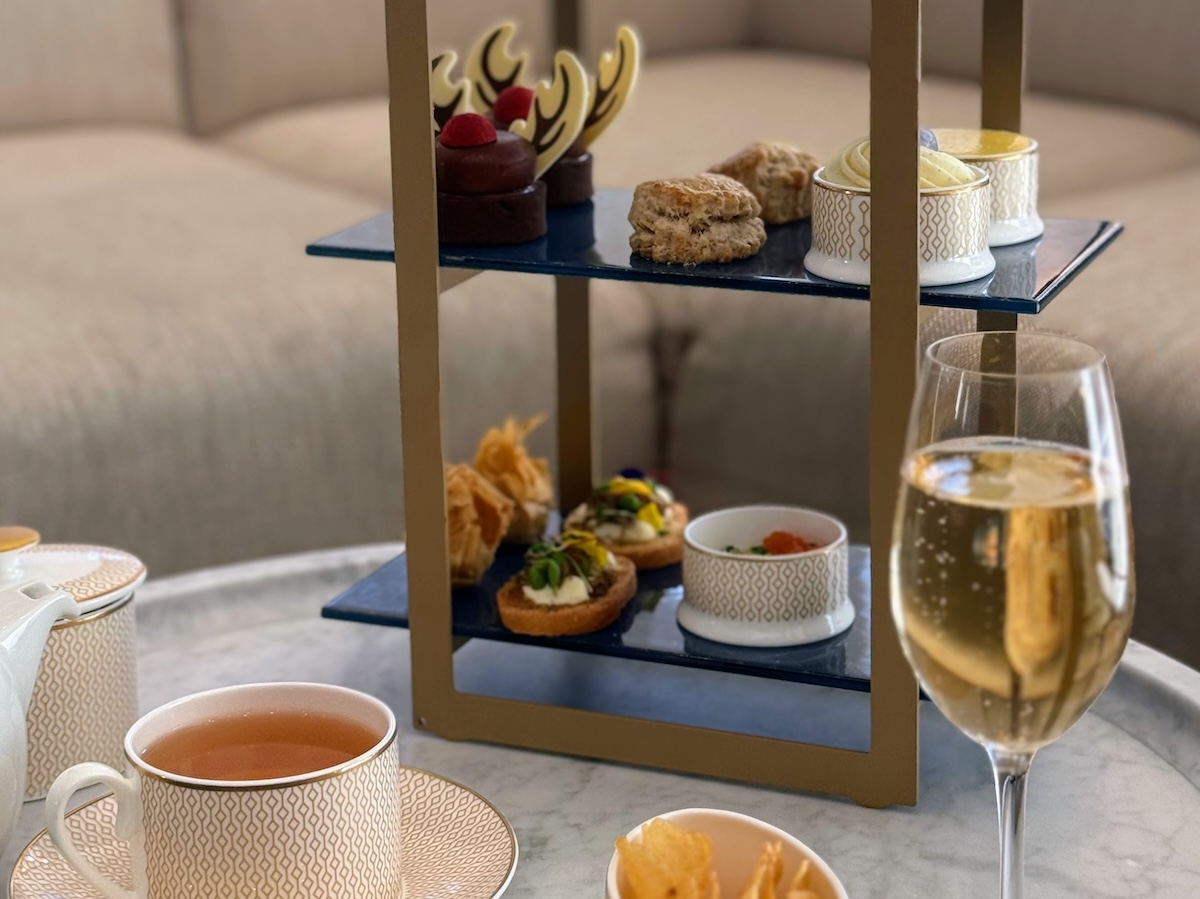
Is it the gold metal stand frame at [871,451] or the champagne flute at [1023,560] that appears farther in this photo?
the gold metal stand frame at [871,451]

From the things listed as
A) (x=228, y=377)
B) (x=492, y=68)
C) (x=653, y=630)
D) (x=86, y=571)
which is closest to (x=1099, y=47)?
(x=228, y=377)

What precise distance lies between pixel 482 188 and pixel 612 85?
185 mm

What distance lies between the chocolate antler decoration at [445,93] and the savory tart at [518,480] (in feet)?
0.72

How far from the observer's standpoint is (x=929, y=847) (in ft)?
2.65

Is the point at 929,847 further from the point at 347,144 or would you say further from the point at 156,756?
the point at 347,144

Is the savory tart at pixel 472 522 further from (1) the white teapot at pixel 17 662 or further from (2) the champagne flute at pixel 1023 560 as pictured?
(2) the champagne flute at pixel 1023 560

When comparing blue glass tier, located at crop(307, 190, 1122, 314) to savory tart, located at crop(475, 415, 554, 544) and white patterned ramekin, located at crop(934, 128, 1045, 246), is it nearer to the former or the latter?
white patterned ramekin, located at crop(934, 128, 1045, 246)

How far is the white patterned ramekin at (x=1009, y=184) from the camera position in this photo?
0.90 m

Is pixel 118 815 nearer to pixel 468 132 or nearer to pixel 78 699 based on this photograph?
pixel 78 699

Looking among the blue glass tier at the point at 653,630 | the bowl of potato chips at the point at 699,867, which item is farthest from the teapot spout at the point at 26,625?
the bowl of potato chips at the point at 699,867

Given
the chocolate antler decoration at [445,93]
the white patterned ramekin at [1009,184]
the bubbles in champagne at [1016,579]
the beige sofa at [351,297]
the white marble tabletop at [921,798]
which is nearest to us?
the bubbles in champagne at [1016,579]

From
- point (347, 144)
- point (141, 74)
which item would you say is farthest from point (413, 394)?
point (141, 74)

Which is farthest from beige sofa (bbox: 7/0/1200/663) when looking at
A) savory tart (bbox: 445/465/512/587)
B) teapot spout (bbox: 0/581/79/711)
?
teapot spout (bbox: 0/581/79/711)

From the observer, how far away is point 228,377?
1.77m
